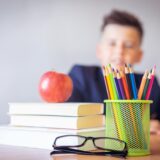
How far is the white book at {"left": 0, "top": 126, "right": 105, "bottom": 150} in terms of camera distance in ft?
2.04

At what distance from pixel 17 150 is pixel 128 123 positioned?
8.6 inches

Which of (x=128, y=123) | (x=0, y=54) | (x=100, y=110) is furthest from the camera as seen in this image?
(x=0, y=54)

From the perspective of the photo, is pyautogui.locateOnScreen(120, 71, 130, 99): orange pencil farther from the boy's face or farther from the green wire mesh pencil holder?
the boy's face

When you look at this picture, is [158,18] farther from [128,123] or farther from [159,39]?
[128,123]

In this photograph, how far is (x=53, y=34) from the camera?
126 cm

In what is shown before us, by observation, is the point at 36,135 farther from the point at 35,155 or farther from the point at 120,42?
the point at 120,42

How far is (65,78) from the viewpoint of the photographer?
75 cm

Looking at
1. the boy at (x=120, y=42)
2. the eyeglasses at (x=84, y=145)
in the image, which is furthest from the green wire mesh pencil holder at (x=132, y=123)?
the boy at (x=120, y=42)

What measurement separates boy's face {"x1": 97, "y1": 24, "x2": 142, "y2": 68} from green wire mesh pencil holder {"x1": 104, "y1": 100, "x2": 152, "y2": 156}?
26.4 inches

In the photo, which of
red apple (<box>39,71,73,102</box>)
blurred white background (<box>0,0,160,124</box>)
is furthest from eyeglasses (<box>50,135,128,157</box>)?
blurred white background (<box>0,0,160,124</box>)

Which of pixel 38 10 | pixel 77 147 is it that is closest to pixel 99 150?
pixel 77 147

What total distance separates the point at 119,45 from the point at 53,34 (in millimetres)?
259

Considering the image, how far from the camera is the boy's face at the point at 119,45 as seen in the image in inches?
49.3

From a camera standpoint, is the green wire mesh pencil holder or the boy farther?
the boy
